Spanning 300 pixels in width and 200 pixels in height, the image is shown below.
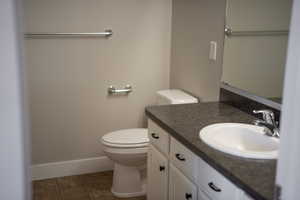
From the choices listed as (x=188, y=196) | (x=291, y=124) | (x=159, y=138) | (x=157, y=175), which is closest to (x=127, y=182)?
(x=157, y=175)

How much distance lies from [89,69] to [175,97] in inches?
31.4

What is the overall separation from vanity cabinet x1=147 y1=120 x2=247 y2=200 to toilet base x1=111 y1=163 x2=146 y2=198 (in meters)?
0.55

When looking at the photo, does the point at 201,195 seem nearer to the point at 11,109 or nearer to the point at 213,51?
the point at 11,109

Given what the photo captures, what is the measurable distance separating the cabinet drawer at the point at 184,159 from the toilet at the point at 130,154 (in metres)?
0.80

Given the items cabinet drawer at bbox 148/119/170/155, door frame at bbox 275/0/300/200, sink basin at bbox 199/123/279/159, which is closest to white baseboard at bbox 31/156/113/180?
cabinet drawer at bbox 148/119/170/155

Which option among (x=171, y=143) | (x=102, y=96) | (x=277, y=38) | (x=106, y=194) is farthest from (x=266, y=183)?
(x=102, y=96)

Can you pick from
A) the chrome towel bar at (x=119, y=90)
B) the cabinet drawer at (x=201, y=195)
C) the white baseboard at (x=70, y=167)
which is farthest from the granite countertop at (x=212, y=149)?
the white baseboard at (x=70, y=167)

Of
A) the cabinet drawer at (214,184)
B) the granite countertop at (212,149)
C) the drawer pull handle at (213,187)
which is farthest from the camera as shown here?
the drawer pull handle at (213,187)

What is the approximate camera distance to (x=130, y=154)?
9.34 feet

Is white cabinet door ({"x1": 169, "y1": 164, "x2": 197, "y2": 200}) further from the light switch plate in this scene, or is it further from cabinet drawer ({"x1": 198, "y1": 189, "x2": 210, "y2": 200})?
the light switch plate

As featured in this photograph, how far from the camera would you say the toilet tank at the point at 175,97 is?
2.92m

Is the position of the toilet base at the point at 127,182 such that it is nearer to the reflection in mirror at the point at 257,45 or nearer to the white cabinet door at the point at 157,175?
the white cabinet door at the point at 157,175

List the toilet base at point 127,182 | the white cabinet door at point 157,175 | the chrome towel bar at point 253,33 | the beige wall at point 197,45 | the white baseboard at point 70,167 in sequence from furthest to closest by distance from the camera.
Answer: the white baseboard at point 70,167 → the toilet base at point 127,182 → the beige wall at point 197,45 → the white cabinet door at point 157,175 → the chrome towel bar at point 253,33

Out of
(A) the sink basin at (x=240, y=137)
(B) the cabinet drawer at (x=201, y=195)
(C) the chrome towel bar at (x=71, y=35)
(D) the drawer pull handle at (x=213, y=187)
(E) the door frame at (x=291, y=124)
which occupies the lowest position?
(B) the cabinet drawer at (x=201, y=195)
